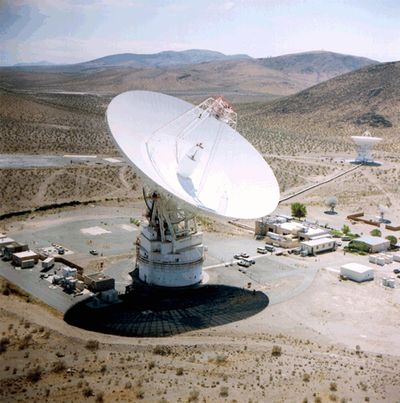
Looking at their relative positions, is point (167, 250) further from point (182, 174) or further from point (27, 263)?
point (27, 263)

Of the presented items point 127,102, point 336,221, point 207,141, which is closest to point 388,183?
point 336,221

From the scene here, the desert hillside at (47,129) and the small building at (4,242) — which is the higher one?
the desert hillside at (47,129)

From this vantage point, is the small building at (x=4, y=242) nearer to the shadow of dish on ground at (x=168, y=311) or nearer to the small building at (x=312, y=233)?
the shadow of dish on ground at (x=168, y=311)

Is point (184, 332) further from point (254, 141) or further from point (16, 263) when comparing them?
point (254, 141)

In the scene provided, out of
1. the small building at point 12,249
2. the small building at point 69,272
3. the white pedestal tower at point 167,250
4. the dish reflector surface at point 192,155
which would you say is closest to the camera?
the dish reflector surface at point 192,155

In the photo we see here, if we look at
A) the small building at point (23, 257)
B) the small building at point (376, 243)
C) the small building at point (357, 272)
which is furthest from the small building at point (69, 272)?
the small building at point (376, 243)

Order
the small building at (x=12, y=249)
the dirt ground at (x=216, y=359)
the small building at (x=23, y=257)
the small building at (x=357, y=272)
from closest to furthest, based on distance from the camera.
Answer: the dirt ground at (x=216, y=359)
the small building at (x=23, y=257)
the small building at (x=357, y=272)
the small building at (x=12, y=249)
